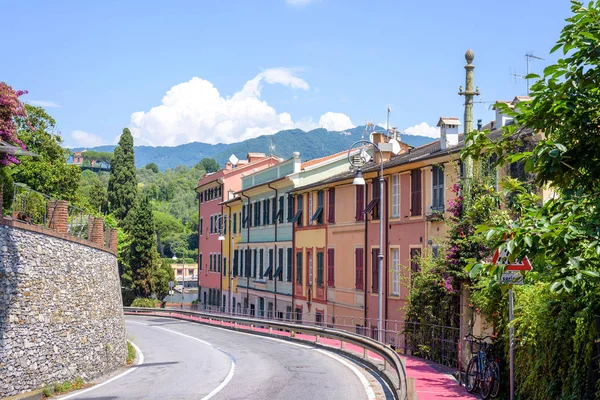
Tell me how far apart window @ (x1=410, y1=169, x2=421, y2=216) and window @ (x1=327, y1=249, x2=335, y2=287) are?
9.87 m

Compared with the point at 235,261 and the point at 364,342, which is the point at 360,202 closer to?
the point at 364,342

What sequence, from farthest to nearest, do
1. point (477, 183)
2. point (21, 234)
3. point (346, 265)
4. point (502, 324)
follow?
point (346, 265) < point (477, 183) < point (21, 234) < point (502, 324)

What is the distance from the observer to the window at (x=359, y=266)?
35794 millimetres

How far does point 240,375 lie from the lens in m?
21.5

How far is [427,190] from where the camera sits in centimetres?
2944

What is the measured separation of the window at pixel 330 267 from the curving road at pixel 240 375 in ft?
18.6

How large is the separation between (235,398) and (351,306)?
2027 cm

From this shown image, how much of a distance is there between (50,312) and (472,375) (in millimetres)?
11350

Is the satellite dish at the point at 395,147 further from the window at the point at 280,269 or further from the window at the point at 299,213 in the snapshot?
the window at the point at 280,269

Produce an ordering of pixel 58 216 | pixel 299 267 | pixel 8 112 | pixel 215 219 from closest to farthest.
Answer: pixel 8 112 → pixel 58 216 → pixel 299 267 → pixel 215 219

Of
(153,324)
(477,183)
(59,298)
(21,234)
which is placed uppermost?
(477,183)

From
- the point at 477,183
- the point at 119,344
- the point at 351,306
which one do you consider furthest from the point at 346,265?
the point at 477,183

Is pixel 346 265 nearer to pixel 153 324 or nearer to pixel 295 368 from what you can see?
pixel 295 368

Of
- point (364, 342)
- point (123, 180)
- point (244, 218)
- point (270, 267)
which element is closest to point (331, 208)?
point (270, 267)
